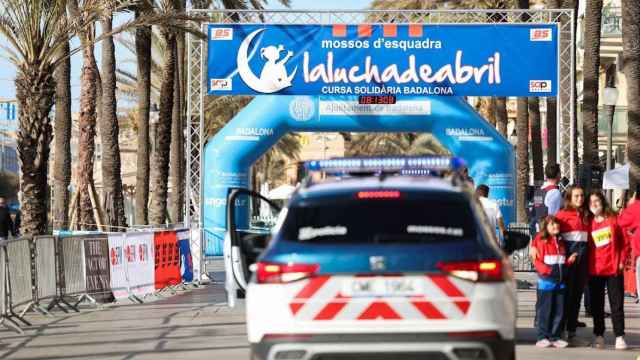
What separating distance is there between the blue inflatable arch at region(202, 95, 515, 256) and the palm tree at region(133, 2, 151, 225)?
524 cm

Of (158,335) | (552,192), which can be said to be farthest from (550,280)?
(158,335)

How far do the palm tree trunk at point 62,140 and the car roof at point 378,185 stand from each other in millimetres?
25078

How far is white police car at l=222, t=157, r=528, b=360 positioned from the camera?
8.62m

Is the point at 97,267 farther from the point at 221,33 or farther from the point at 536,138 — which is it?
the point at 536,138

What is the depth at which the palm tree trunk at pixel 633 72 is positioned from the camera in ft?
83.4

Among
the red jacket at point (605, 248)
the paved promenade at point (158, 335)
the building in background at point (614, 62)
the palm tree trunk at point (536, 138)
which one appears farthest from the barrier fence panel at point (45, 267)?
the building in background at point (614, 62)

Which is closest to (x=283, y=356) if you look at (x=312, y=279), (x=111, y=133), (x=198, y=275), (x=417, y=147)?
(x=312, y=279)

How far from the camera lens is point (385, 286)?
8633 millimetres

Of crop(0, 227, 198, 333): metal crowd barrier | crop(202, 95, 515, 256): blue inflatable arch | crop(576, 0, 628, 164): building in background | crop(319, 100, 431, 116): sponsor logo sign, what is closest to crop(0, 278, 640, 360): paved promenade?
crop(0, 227, 198, 333): metal crowd barrier

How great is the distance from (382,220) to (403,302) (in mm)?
652

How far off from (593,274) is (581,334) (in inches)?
73.3

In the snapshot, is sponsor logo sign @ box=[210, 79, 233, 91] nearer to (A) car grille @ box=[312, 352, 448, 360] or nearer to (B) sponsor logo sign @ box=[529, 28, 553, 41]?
(B) sponsor logo sign @ box=[529, 28, 553, 41]

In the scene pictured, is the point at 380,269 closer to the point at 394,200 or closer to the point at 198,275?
the point at 394,200

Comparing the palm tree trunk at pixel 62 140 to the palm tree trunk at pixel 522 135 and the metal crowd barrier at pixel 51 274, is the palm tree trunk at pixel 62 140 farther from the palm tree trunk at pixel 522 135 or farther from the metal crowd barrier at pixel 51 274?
the palm tree trunk at pixel 522 135
